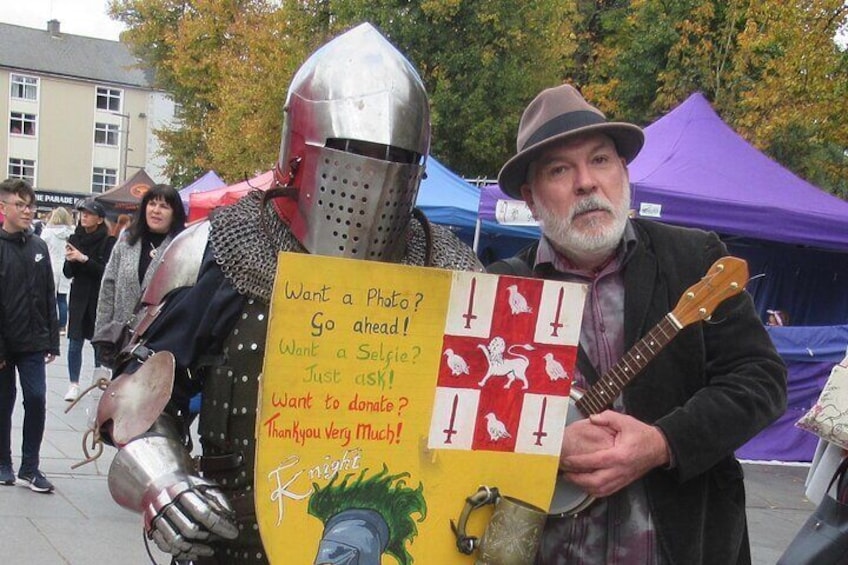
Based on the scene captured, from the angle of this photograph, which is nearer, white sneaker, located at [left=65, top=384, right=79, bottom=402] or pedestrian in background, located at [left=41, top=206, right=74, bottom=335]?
white sneaker, located at [left=65, top=384, right=79, bottom=402]

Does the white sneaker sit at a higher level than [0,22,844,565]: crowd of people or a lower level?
lower

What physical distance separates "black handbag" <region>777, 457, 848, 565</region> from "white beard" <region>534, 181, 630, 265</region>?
1868 millimetres

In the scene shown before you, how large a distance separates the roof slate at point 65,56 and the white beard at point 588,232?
52.4m

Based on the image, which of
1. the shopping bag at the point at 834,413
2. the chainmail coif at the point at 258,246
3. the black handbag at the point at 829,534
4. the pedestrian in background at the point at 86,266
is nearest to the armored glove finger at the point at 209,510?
the chainmail coif at the point at 258,246

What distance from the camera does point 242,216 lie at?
2.07m

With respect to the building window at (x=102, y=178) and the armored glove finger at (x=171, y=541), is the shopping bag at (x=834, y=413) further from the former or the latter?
the building window at (x=102, y=178)

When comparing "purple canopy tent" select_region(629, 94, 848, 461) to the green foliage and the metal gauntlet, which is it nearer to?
the green foliage

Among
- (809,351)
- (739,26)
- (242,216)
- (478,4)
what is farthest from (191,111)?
(242,216)

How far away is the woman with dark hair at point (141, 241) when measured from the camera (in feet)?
18.0

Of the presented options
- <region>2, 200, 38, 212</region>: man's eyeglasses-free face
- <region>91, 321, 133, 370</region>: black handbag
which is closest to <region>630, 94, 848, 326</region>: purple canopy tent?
<region>2, 200, 38, 212</region>: man's eyeglasses-free face

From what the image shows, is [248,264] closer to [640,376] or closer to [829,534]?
[640,376]

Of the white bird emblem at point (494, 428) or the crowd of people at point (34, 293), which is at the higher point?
the white bird emblem at point (494, 428)

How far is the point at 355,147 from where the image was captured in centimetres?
194

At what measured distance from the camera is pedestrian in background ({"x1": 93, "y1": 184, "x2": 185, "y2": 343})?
5477mm
